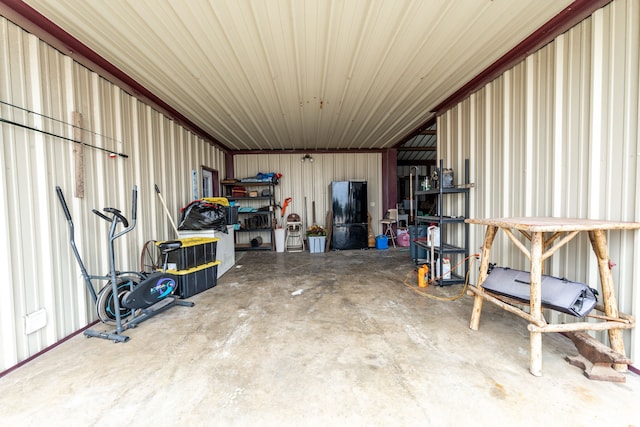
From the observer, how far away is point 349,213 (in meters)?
6.88

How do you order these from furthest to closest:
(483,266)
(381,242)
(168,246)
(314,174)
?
(314,174) < (381,242) < (168,246) < (483,266)

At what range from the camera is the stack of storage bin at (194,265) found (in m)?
3.41

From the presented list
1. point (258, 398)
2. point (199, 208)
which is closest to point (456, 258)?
point (258, 398)

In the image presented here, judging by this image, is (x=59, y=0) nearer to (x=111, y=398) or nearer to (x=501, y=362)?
(x=111, y=398)

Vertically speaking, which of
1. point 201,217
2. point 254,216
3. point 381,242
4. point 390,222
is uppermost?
point 201,217

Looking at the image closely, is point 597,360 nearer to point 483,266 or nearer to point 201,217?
point 483,266

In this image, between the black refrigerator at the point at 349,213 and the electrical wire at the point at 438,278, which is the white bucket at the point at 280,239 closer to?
the black refrigerator at the point at 349,213

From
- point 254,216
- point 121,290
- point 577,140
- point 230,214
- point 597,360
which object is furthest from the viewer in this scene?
point 254,216

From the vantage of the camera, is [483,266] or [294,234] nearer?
[483,266]

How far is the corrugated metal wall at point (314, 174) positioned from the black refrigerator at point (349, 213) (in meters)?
0.90

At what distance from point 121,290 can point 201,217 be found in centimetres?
167

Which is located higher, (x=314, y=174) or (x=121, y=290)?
(x=314, y=174)

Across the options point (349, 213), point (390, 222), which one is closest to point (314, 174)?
point (349, 213)

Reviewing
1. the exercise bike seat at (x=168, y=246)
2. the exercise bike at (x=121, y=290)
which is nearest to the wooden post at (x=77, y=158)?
the exercise bike at (x=121, y=290)
